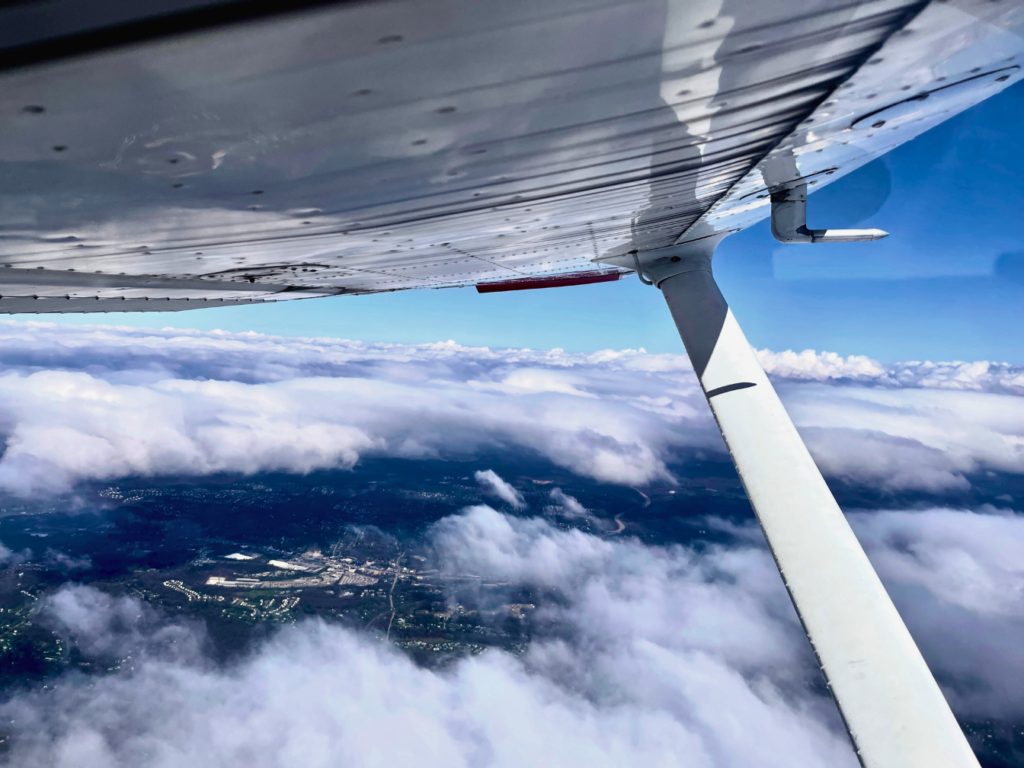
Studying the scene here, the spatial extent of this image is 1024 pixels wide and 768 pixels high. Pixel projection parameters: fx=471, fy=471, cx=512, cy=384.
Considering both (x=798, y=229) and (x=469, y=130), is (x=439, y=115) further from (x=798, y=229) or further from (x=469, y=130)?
(x=798, y=229)

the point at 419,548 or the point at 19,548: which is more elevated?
the point at 19,548

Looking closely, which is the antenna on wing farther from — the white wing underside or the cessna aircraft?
the white wing underside

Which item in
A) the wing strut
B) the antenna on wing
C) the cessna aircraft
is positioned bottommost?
the wing strut

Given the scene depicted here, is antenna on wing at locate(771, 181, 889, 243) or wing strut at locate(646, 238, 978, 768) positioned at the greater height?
antenna on wing at locate(771, 181, 889, 243)

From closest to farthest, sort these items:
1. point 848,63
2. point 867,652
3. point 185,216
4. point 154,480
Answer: point 848,63 < point 185,216 < point 867,652 < point 154,480

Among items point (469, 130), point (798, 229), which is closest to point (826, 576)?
point (798, 229)

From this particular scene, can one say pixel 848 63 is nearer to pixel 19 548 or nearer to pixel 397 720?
pixel 397 720

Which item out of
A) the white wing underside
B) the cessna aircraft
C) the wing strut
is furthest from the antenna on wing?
the wing strut

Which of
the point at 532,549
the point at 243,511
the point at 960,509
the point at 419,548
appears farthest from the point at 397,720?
the point at 960,509
